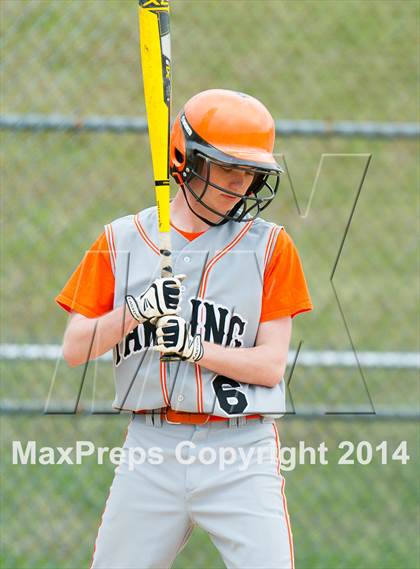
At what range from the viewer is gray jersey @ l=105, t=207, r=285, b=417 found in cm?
228

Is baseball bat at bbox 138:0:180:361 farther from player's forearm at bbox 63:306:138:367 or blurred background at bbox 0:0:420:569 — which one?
blurred background at bbox 0:0:420:569

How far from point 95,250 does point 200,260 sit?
237 mm

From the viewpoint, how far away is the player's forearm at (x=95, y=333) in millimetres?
2242

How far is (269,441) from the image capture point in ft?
7.63

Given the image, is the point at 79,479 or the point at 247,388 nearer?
the point at 247,388

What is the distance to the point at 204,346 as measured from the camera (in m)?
2.21

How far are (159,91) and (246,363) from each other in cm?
61

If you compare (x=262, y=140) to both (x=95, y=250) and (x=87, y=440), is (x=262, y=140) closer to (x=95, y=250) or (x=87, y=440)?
(x=95, y=250)

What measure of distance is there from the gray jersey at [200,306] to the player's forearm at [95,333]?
64 millimetres

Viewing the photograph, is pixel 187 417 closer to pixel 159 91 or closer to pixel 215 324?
pixel 215 324

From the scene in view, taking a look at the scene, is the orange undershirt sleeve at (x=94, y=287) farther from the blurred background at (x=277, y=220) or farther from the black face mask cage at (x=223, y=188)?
the blurred background at (x=277, y=220)

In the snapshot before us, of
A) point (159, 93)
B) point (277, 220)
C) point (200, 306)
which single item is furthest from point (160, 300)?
point (277, 220)

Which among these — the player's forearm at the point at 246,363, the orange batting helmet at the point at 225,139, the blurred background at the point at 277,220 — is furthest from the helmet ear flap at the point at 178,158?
the blurred background at the point at 277,220

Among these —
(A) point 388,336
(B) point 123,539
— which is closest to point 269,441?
(B) point 123,539
